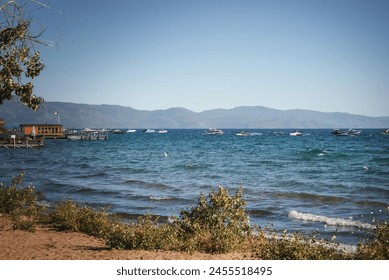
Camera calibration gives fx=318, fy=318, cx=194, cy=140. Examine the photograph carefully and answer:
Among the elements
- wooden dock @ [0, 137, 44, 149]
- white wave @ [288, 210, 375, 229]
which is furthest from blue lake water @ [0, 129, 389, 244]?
wooden dock @ [0, 137, 44, 149]

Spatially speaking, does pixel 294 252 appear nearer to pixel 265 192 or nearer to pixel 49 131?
pixel 265 192

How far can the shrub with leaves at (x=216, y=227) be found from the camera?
27.8ft

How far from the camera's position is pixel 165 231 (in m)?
8.88

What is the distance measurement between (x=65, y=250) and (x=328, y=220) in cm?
1134

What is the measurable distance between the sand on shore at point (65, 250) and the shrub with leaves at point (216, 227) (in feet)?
1.21

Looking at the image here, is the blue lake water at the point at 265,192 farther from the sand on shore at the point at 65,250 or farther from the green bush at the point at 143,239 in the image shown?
the green bush at the point at 143,239

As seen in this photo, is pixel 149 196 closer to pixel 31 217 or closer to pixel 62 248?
pixel 31 217

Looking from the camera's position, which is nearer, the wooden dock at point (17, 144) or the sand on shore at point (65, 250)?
the sand on shore at point (65, 250)

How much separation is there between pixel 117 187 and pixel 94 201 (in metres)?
4.91

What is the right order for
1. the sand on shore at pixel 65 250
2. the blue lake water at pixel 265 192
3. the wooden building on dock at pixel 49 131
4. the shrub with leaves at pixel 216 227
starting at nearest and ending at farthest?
1. the sand on shore at pixel 65 250
2. the shrub with leaves at pixel 216 227
3. the blue lake water at pixel 265 192
4. the wooden building on dock at pixel 49 131

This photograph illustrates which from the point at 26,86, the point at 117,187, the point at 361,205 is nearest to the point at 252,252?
the point at 26,86

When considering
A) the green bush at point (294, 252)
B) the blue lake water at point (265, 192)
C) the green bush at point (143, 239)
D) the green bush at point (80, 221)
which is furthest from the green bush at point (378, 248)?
the green bush at point (80, 221)

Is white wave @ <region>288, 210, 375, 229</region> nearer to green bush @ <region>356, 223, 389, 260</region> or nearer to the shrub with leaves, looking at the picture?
green bush @ <region>356, 223, 389, 260</region>

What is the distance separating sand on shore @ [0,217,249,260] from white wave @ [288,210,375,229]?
7.70m
